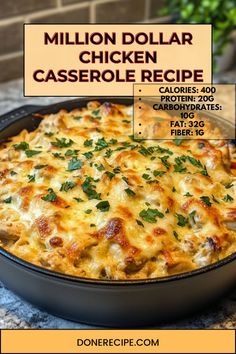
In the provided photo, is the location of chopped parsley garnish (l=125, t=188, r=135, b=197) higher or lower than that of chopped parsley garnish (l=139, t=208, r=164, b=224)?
higher

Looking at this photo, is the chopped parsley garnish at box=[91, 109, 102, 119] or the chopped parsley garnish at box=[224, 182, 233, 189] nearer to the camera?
the chopped parsley garnish at box=[224, 182, 233, 189]

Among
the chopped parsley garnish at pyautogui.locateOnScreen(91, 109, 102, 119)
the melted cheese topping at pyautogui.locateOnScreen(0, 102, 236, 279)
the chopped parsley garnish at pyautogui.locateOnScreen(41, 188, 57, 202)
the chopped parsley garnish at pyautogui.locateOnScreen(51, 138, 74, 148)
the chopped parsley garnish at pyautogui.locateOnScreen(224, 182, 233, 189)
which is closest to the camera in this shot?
the melted cheese topping at pyautogui.locateOnScreen(0, 102, 236, 279)

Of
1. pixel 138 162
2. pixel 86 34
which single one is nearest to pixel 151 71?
pixel 86 34

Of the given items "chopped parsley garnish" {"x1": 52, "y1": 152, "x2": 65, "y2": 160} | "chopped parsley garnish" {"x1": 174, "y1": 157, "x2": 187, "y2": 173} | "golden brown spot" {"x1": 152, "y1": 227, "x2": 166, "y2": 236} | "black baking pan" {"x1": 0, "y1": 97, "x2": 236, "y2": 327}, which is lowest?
"black baking pan" {"x1": 0, "y1": 97, "x2": 236, "y2": 327}

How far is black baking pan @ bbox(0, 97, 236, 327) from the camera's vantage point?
4.35ft

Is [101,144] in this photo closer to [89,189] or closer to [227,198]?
[89,189]

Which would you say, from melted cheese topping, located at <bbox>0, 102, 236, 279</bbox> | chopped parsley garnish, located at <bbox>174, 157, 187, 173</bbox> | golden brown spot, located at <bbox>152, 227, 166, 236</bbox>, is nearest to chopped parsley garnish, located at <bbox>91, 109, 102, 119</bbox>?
melted cheese topping, located at <bbox>0, 102, 236, 279</bbox>

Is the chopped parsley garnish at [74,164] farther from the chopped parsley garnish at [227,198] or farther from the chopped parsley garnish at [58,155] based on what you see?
the chopped parsley garnish at [227,198]

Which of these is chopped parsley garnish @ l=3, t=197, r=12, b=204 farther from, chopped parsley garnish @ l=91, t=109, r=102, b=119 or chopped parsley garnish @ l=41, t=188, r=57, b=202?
chopped parsley garnish @ l=91, t=109, r=102, b=119

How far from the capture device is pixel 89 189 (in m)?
1.58

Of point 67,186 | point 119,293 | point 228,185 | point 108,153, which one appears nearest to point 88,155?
point 108,153

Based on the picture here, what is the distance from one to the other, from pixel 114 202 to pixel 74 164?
7.8 inches

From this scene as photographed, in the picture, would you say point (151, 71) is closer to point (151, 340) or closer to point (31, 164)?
point (31, 164)

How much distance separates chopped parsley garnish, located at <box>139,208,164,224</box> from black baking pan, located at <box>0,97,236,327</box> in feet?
0.64
